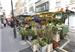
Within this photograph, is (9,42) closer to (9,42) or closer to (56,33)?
(9,42)

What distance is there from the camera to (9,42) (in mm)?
1729

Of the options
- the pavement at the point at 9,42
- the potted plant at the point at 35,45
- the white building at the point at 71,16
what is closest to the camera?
the white building at the point at 71,16

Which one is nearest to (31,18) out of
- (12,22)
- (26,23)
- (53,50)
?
(26,23)

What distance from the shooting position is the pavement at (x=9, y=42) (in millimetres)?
1673

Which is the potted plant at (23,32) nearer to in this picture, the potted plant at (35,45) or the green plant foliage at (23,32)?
the green plant foliage at (23,32)

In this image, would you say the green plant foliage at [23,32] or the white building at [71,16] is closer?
the white building at [71,16]

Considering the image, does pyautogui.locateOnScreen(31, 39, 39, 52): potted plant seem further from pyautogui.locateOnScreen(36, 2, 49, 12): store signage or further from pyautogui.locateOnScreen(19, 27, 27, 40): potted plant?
pyautogui.locateOnScreen(36, 2, 49, 12): store signage

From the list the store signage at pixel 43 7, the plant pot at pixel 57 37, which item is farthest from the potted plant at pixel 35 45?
the store signage at pixel 43 7

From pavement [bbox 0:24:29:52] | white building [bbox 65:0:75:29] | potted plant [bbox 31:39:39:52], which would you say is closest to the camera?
white building [bbox 65:0:75:29]

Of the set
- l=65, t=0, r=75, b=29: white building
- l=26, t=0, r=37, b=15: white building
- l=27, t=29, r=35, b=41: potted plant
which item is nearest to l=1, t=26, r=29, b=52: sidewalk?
l=27, t=29, r=35, b=41: potted plant

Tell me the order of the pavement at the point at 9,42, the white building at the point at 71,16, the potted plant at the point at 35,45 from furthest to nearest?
the pavement at the point at 9,42, the potted plant at the point at 35,45, the white building at the point at 71,16

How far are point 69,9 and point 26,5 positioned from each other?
1.41ft

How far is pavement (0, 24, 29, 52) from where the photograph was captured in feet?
5.49

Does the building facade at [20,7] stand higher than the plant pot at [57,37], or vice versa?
the building facade at [20,7]
